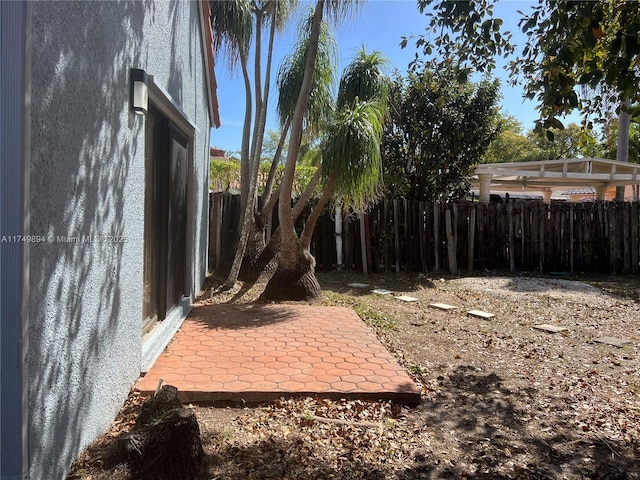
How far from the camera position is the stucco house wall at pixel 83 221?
6.79 ft

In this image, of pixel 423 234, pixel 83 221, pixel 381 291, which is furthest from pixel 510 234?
pixel 83 221

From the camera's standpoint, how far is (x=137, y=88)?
3.44 m

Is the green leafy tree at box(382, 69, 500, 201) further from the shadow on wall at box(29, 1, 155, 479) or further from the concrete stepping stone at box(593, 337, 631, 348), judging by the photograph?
the shadow on wall at box(29, 1, 155, 479)

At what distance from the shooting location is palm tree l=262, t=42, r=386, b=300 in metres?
6.59

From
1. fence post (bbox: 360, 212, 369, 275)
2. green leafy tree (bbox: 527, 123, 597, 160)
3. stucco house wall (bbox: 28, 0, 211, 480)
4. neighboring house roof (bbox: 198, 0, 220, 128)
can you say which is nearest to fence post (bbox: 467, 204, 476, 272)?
fence post (bbox: 360, 212, 369, 275)

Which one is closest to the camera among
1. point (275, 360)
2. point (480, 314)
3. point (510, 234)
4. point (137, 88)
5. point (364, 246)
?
point (137, 88)

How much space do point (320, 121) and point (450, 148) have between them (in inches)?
161

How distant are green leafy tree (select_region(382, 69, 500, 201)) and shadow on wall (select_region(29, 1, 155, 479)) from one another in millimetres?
8320

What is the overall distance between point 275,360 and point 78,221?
2434 mm

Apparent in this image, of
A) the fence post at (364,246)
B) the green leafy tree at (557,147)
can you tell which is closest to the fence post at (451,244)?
the fence post at (364,246)

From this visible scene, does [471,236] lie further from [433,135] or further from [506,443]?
[506,443]

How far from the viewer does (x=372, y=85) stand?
805cm

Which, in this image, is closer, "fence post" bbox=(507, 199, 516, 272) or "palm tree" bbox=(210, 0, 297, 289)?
"palm tree" bbox=(210, 0, 297, 289)

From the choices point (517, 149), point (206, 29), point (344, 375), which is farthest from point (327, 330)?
point (517, 149)
